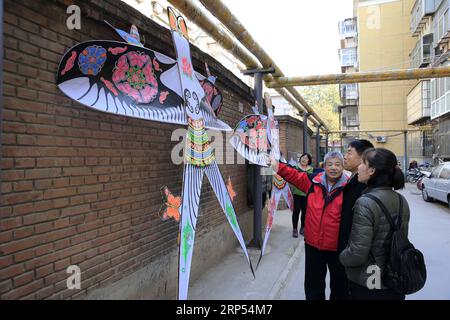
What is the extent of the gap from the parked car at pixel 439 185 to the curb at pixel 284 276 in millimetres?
7189

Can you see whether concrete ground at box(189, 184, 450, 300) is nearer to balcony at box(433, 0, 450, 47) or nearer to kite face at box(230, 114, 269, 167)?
kite face at box(230, 114, 269, 167)

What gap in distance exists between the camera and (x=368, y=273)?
2.33 meters

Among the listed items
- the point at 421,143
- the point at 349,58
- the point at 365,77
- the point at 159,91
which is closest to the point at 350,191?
the point at 159,91

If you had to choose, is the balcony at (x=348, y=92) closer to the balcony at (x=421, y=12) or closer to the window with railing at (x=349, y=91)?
the window with railing at (x=349, y=91)

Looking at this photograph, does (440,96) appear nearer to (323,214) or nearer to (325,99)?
(323,214)

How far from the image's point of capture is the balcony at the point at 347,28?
39.8 meters

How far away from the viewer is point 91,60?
7.40 feet

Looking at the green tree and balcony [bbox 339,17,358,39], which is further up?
balcony [bbox 339,17,358,39]

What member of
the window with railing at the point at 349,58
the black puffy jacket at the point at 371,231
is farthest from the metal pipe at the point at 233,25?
the window with railing at the point at 349,58

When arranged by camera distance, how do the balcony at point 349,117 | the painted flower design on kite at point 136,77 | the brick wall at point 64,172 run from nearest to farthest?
the brick wall at point 64,172, the painted flower design on kite at point 136,77, the balcony at point 349,117

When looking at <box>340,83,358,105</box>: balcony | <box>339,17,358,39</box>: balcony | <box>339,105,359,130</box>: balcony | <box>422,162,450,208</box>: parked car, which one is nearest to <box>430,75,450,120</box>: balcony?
<box>422,162,450,208</box>: parked car

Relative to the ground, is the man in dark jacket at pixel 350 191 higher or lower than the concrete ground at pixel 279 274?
higher

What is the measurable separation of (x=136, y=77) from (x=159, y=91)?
0.25 meters

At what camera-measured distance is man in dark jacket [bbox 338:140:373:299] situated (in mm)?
2871
